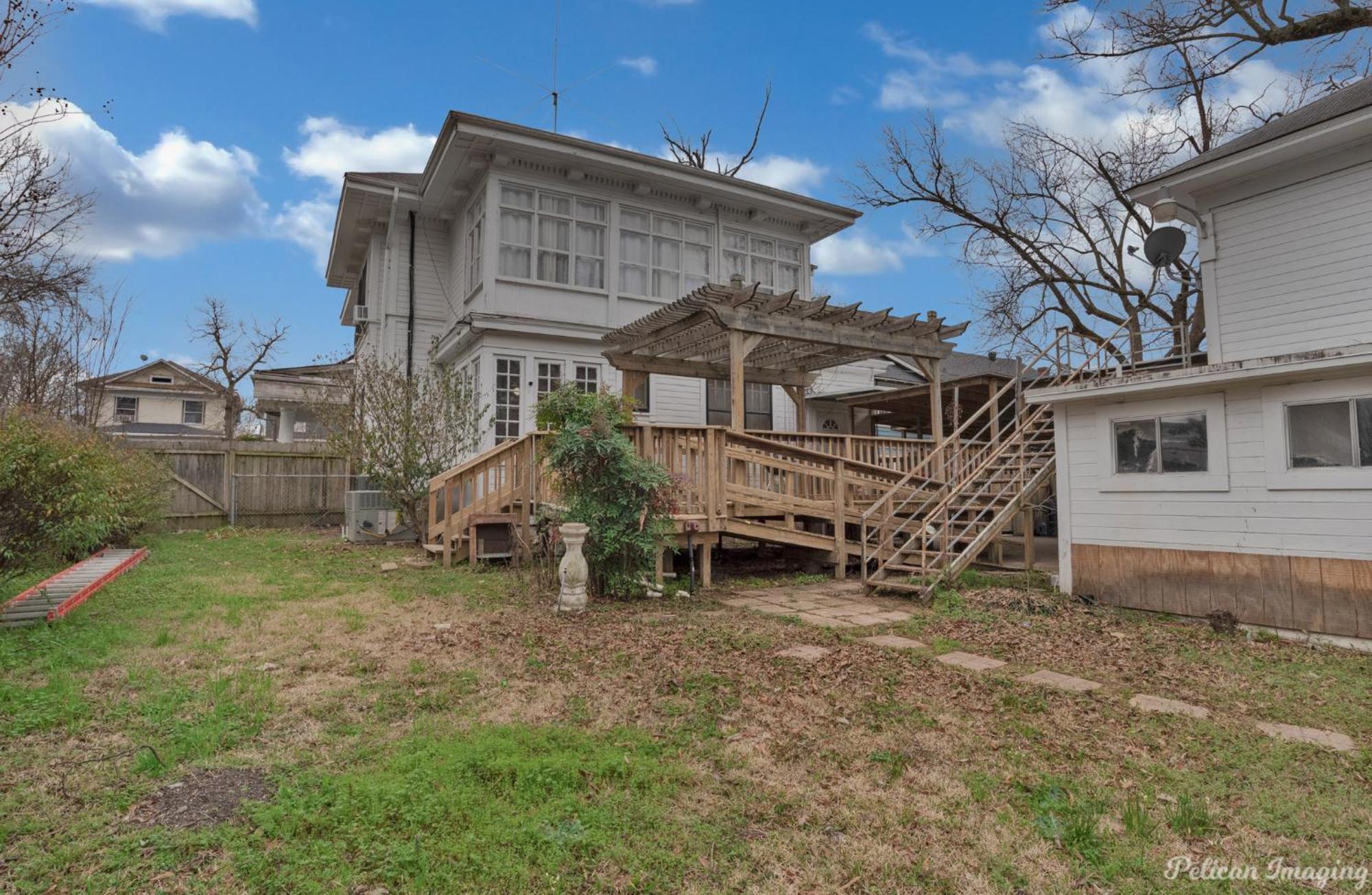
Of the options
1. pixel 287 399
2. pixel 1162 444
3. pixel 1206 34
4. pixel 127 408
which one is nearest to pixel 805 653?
pixel 1162 444

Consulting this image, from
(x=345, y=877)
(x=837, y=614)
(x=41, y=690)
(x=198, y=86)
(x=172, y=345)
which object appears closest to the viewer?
(x=345, y=877)

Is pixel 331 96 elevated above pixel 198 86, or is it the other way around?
pixel 331 96

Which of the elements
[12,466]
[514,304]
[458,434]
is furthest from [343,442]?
[12,466]

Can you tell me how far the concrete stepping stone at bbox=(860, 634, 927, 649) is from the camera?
18.9 ft

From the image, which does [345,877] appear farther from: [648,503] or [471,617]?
[648,503]

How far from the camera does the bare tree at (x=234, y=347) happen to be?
94.0 feet

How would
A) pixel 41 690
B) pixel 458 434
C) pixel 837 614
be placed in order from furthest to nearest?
pixel 458 434, pixel 837 614, pixel 41 690

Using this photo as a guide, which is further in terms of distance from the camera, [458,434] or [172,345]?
[172,345]

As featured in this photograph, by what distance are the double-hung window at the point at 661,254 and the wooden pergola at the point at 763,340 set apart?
1.92 metres

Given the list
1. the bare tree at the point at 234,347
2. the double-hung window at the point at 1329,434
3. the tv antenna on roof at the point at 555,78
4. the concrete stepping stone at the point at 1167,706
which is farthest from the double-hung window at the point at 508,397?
the bare tree at the point at 234,347

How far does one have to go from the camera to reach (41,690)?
13.4ft

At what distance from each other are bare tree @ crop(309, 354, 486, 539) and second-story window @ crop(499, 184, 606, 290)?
243 cm

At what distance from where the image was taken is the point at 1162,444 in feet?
24.3

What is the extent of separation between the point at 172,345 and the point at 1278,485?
110ft
